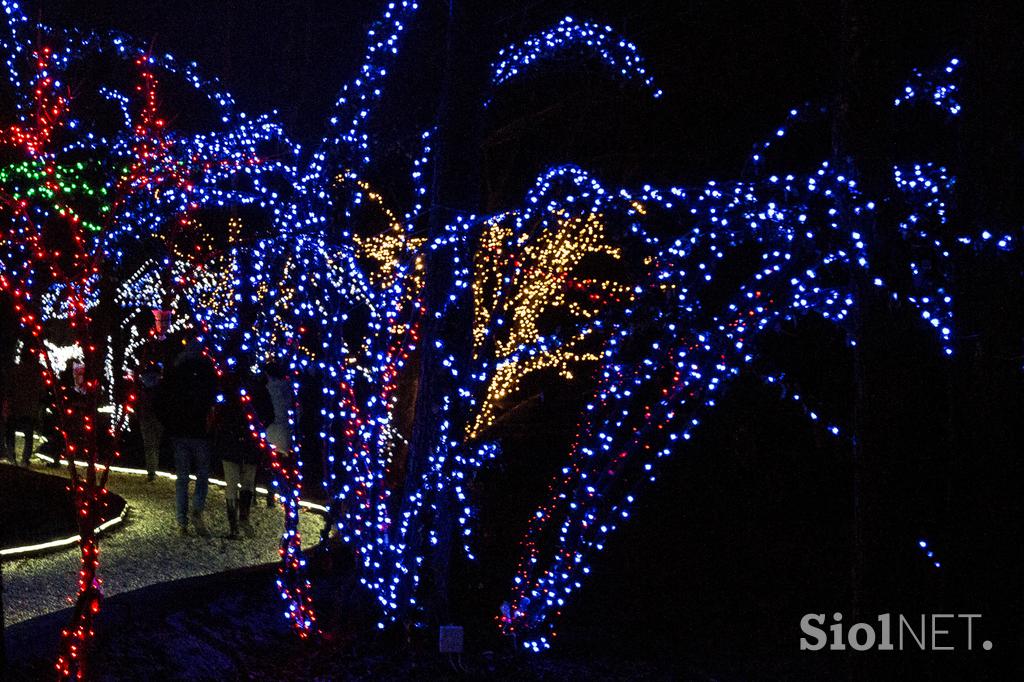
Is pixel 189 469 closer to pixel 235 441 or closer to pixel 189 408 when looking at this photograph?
pixel 235 441

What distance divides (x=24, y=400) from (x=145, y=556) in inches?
214

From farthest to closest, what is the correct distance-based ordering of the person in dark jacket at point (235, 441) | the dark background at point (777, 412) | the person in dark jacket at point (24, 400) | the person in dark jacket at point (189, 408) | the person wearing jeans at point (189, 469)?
the person in dark jacket at point (24, 400) → the person in dark jacket at point (235, 441) → the person wearing jeans at point (189, 469) → the person in dark jacket at point (189, 408) → the dark background at point (777, 412)

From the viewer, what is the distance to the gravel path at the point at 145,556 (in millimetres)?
6461

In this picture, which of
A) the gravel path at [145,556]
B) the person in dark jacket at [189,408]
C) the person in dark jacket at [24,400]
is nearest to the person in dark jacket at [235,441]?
the person in dark jacket at [189,408]

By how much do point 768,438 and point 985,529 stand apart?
15.6ft

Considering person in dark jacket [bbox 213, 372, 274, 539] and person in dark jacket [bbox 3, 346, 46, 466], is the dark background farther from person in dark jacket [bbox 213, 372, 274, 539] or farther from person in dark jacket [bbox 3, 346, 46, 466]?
person in dark jacket [bbox 3, 346, 46, 466]

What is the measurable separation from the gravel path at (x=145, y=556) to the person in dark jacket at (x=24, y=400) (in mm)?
→ 2072

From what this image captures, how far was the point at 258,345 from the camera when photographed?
7.77m

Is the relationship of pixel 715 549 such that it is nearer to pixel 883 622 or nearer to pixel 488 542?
pixel 488 542

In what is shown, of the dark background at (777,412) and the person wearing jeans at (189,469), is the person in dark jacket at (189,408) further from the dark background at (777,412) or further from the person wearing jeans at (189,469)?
the dark background at (777,412)

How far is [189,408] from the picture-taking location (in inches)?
338

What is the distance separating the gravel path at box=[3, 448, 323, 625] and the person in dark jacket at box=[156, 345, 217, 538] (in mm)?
516

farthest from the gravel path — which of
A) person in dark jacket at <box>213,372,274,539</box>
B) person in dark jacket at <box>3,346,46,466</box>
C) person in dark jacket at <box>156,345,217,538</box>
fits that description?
person in dark jacket at <box>3,346,46,466</box>

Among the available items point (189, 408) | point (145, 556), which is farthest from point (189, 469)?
point (145, 556)
